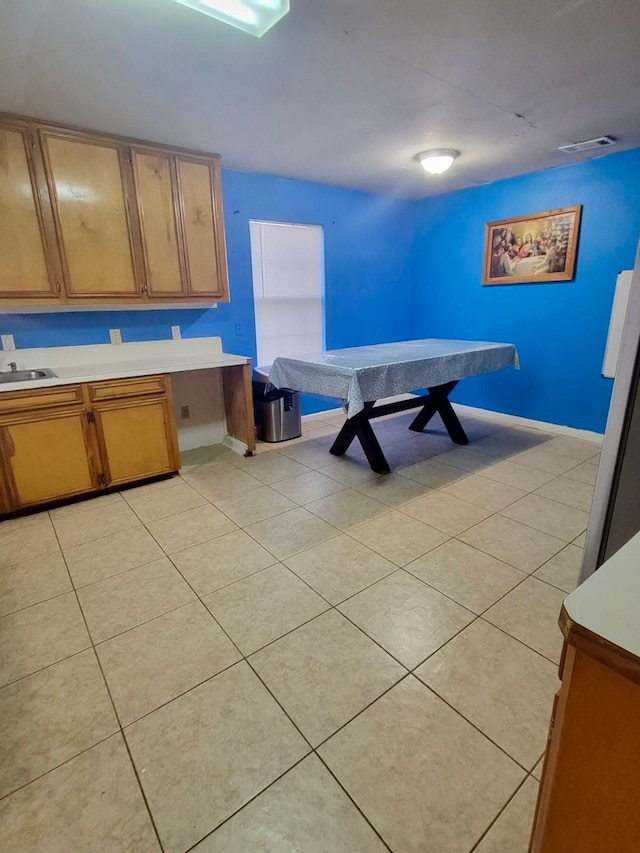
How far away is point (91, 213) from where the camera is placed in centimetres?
280

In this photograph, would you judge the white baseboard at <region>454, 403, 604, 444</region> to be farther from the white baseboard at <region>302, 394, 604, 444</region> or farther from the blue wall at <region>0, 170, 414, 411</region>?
the blue wall at <region>0, 170, 414, 411</region>

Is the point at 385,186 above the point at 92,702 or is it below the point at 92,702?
above

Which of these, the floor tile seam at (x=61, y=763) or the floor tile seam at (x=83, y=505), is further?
the floor tile seam at (x=83, y=505)

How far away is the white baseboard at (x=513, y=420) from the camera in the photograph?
A: 3.99m

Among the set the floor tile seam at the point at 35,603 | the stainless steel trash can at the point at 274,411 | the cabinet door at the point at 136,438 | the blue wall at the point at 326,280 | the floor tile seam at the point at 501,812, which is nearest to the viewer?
the floor tile seam at the point at 501,812

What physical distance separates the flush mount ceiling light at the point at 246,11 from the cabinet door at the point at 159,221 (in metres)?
1.53

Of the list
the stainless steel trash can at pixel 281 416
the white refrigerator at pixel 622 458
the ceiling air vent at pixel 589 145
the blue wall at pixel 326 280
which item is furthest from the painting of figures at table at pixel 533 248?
the white refrigerator at pixel 622 458

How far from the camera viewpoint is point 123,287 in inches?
119

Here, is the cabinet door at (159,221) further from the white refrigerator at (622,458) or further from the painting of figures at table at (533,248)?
the painting of figures at table at (533,248)

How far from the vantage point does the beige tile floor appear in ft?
3.72

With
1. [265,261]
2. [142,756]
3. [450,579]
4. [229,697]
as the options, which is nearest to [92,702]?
[142,756]

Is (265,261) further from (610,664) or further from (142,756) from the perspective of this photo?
(610,664)

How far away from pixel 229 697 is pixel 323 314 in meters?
3.85

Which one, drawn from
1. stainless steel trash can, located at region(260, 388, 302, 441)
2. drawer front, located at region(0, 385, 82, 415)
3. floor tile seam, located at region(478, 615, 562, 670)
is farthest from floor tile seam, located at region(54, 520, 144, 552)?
floor tile seam, located at region(478, 615, 562, 670)
